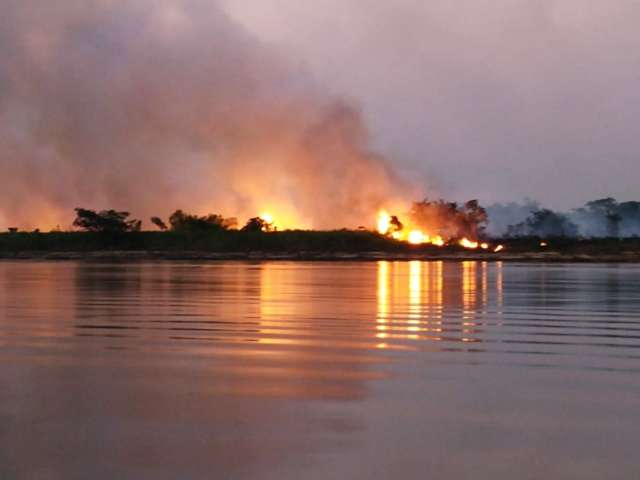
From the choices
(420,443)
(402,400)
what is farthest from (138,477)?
(402,400)

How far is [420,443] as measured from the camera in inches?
286

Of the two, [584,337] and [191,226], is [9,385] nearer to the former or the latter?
[584,337]

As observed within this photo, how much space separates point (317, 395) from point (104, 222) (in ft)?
248

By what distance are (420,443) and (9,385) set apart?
4533mm

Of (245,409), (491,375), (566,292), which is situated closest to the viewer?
(245,409)

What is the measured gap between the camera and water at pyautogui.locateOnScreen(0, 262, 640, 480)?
6.73 m

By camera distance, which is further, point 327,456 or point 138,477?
point 327,456

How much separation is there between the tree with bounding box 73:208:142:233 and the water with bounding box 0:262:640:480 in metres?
64.5

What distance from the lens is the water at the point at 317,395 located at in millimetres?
6730

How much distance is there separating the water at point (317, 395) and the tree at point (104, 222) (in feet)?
212

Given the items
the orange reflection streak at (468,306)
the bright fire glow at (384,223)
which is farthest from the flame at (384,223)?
the orange reflection streak at (468,306)

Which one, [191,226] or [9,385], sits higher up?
[191,226]

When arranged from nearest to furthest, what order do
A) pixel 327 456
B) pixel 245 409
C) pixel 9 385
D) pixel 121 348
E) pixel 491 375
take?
pixel 327 456
pixel 245 409
pixel 9 385
pixel 491 375
pixel 121 348

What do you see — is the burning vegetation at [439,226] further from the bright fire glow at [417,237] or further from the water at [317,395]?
the water at [317,395]
